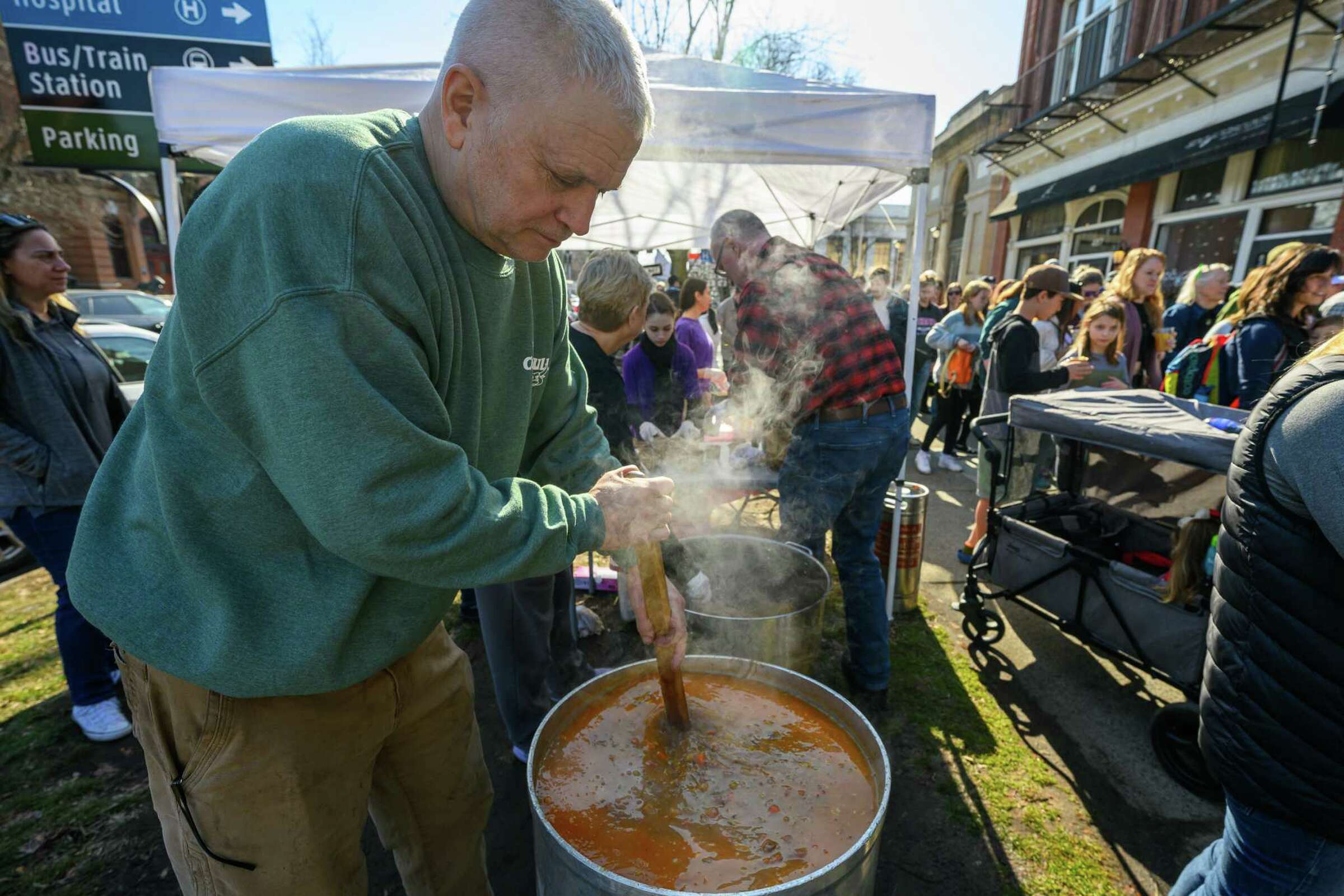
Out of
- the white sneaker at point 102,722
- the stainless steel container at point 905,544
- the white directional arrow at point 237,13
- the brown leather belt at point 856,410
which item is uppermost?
the white directional arrow at point 237,13

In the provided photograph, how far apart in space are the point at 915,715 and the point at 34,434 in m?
4.20

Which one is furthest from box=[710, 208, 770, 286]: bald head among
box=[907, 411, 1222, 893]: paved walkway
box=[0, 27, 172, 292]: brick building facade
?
box=[0, 27, 172, 292]: brick building facade

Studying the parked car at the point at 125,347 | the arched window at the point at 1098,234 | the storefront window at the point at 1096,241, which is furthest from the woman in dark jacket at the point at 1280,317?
Result: the parked car at the point at 125,347

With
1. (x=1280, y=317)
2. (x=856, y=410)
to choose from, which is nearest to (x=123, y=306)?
(x=856, y=410)

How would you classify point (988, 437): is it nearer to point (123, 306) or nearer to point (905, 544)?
point (905, 544)

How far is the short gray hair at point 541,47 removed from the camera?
3.18ft

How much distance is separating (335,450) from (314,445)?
3 cm

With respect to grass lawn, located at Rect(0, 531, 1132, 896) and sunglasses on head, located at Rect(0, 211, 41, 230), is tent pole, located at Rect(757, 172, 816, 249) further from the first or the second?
sunglasses on head, located at Rect(0, 211, 41, 230)

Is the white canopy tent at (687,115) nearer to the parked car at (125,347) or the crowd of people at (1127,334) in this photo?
the crowd of people at (1127,334)

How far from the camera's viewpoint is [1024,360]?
14.3 ft

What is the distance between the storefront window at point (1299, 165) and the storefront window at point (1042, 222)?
15.6ft

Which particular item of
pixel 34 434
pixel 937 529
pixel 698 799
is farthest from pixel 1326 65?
pixel 34 434

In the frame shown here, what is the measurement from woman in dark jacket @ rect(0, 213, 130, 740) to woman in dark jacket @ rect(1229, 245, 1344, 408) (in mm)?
6269

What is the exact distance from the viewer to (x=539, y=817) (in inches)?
49.7
